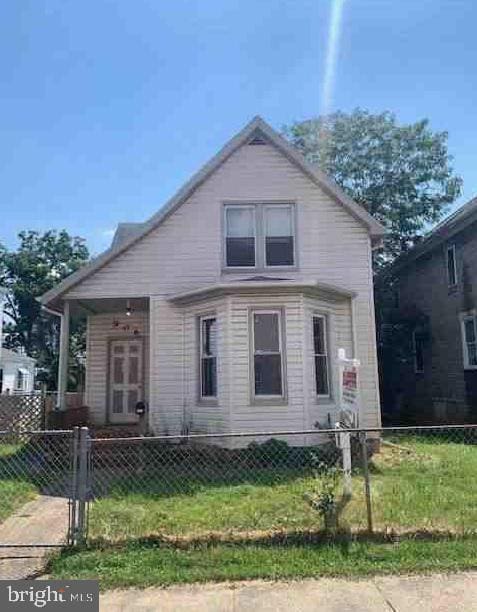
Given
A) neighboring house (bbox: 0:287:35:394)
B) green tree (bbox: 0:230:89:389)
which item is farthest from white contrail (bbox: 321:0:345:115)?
→ green tree (bbox: 0:230:89:389)

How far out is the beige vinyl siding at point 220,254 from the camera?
12.5m

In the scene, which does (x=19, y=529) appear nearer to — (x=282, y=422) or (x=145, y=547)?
(x=145, y=547)

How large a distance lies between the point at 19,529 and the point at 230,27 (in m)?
8.54

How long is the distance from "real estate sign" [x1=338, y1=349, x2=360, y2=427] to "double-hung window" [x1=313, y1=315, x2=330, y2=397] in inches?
160

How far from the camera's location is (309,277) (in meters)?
12.6

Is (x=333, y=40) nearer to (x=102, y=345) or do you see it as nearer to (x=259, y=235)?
(x=259, y=235)

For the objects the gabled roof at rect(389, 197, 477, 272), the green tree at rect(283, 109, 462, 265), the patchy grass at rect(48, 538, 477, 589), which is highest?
the green tree at rect(283, 109, 462, 265)

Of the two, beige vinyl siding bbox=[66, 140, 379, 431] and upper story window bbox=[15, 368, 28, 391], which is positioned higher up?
beige vinyl siding bbox=[66, 140, 379, 431]

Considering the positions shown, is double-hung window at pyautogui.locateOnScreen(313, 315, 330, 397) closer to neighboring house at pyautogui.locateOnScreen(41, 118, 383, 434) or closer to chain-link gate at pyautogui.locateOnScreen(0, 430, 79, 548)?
neighboring house at pyautogui.locateOnScreen(41, 118, 383, 434)

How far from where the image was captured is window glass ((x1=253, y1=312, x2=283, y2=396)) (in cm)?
1131

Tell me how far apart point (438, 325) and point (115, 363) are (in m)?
11.8

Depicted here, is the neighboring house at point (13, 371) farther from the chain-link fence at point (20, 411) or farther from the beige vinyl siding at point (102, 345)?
the beige vinyl siding at point (102, 345)

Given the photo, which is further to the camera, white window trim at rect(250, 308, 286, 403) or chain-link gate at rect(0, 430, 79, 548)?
white window trim at rect(250, 308, 286, 403)

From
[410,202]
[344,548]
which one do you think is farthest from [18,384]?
[344,548]
